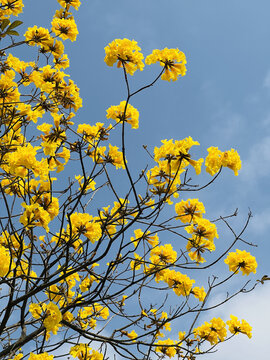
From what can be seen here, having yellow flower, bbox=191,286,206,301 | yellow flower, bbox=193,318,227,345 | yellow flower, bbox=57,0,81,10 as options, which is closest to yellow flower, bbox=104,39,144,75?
yellow flower, bbox=57,0,81,10

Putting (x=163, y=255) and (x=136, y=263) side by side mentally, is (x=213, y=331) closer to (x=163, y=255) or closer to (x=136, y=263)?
(x=163, y=255)

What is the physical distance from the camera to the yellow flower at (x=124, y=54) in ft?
9.89

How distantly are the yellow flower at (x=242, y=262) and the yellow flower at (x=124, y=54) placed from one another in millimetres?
2188

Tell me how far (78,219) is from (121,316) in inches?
59.8

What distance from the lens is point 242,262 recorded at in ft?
12.8

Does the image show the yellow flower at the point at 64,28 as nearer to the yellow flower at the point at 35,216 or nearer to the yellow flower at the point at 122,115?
the yellow flower at the point at 122,115

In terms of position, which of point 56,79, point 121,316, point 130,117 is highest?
point 56,79

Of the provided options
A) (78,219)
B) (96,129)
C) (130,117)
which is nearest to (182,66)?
(130,117)

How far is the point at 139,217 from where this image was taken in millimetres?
3072

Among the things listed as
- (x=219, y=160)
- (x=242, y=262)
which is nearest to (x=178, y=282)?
(x=242, y=262)

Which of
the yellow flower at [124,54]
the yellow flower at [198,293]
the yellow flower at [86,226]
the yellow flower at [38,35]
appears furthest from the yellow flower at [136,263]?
the yellow flower at [38,35]

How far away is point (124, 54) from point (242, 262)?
7.93ft

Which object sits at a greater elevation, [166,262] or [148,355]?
[166,262]

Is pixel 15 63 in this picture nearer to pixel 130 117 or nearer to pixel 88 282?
pixel 130 117
